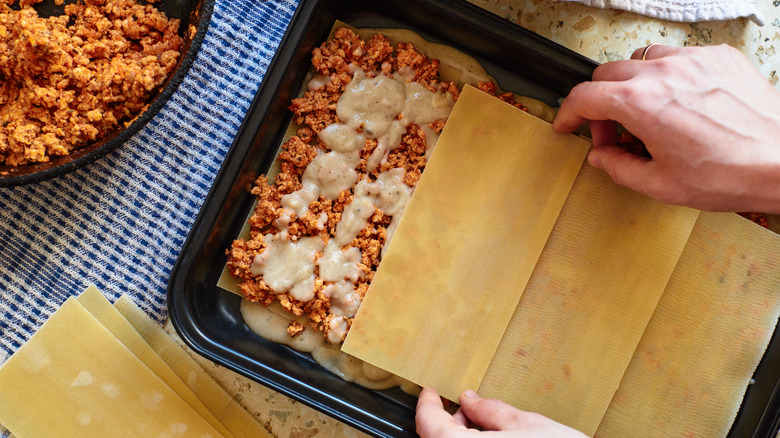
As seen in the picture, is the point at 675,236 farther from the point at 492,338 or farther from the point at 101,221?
the point at 101,221

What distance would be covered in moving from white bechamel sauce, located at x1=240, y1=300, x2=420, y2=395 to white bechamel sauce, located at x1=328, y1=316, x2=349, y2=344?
1.7 inches

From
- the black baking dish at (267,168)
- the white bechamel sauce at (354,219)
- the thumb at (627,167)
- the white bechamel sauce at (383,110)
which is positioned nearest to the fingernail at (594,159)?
the thumb at (627,167)

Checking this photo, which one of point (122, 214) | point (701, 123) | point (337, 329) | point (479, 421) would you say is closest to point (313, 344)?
point (337, 329)

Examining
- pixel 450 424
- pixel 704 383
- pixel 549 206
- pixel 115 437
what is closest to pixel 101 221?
pixel 115 437

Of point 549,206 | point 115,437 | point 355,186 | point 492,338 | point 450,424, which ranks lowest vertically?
point 115,437

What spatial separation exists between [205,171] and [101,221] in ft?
0.78

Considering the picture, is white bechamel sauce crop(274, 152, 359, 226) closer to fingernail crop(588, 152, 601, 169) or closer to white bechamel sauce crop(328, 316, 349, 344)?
white bechamel sauce crop(328, 316, 349, 344)

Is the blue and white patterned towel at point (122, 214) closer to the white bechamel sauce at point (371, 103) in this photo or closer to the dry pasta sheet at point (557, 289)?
the white bechamel sauce at point (371, 103)

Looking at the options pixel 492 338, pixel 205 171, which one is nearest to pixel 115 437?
pixel 205 171

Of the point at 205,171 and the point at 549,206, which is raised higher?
the point at 549,206

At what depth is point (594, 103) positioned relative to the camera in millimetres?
928

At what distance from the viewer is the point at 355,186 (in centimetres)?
113

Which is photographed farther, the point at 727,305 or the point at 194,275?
the point at 727,305

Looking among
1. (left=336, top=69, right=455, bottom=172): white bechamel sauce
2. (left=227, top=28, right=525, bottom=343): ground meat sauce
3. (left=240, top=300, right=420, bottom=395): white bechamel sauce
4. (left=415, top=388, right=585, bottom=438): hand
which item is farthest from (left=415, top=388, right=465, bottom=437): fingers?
(left=336, top=69, right=455, bottom=172): white bechamel sauce
